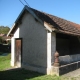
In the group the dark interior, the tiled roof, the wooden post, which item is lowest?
the wooden post

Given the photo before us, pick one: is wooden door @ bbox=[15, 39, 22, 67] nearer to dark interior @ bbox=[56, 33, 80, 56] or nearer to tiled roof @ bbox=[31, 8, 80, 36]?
tiled roof @ bbox=[31, 8, 80, 36]

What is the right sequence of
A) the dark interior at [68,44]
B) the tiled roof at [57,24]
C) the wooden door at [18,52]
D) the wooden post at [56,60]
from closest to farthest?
the wooden post at [56,60], the tiled roof at [57,24], the wooden door at [18,52], the dark interior at [68,44]

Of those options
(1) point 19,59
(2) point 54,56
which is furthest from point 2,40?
(2) point 54,56

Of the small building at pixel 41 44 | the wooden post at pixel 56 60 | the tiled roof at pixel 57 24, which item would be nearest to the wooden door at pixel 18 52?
the small building at pixel 41 44

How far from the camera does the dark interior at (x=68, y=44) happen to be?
16.4 m

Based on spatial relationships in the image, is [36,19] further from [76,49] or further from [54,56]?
[76,49]

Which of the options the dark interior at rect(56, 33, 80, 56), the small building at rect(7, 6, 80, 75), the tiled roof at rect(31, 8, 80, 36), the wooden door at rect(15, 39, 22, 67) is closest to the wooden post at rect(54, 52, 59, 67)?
the small building at rect(7, 6, 80, 75)

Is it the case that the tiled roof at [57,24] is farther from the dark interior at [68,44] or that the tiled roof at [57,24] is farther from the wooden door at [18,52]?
the wooden door at [18,52]

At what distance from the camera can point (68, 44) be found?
17.5 meters

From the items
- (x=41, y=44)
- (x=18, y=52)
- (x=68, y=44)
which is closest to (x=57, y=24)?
(x=41, y=44)

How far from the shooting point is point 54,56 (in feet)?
44.0

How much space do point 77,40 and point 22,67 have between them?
6316mm

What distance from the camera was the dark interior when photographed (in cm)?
1636

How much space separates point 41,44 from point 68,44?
4.53 m
